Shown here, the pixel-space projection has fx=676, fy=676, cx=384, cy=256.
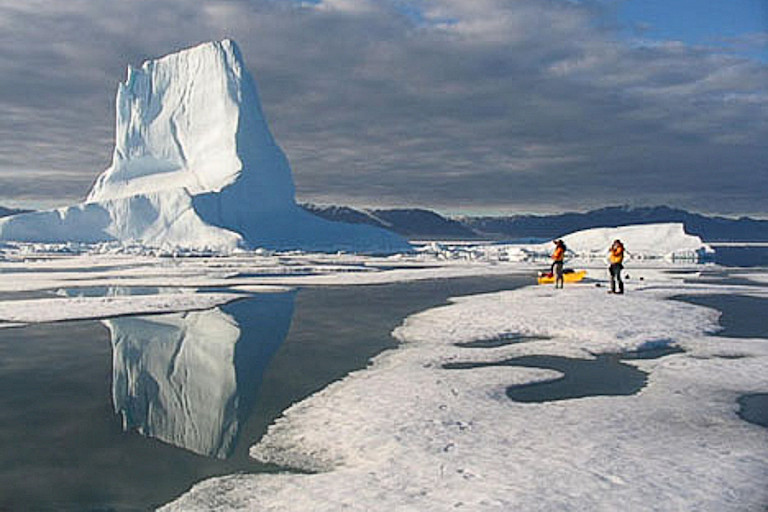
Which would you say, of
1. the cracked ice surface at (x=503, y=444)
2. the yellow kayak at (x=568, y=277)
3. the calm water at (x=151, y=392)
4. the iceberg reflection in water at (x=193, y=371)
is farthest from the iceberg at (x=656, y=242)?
the cracked ice surface at (x=503, y=444)

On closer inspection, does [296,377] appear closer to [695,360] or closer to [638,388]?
[638,388]

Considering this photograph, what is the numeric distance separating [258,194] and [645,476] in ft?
143

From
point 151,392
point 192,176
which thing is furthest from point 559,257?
point 192,176

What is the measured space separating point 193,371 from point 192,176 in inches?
1655

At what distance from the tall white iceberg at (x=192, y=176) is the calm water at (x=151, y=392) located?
31.9 m

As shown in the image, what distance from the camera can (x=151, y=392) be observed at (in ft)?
24.3

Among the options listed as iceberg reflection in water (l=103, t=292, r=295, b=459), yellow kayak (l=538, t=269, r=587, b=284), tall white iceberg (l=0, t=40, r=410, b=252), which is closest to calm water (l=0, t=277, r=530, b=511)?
iceberg reflection in water (l=103, t=292, r=295, b=459)

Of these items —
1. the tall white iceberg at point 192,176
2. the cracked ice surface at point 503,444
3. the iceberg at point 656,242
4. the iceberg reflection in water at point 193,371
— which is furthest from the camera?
the tall white iceberg at point 192,176

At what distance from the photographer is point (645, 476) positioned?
446 centimetres

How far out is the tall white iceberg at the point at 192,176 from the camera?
45.3 metres

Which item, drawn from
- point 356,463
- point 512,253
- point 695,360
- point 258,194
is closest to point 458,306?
point 695,360

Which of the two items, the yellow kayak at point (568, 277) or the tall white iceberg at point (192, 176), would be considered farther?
the tall white iceberg at point (192, 176)

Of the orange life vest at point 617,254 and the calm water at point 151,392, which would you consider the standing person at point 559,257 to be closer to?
the orange life vest at point 617,254

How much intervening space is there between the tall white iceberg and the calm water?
3186 cm
